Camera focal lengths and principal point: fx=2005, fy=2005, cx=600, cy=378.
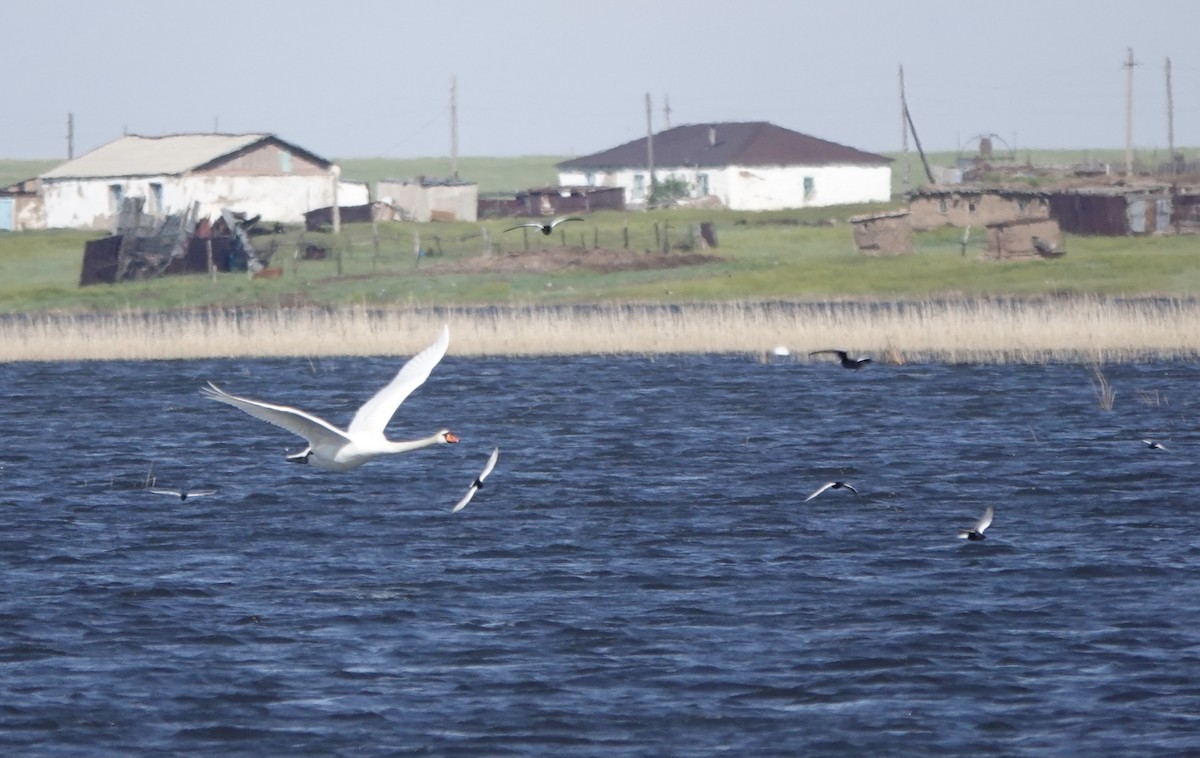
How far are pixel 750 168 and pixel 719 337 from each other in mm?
63656

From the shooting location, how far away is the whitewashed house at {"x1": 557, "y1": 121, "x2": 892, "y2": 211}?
336 ft

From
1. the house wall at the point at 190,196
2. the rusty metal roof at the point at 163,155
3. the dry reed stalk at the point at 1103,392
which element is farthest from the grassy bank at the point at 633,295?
the rusty metal roof at the point at 163,155

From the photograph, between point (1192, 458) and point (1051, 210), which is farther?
point (1051, 210)

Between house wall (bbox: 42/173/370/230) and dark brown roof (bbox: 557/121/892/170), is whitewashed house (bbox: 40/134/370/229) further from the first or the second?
dark brown roof (bbox: 557/121/892/170)

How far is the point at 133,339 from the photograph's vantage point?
134 feet

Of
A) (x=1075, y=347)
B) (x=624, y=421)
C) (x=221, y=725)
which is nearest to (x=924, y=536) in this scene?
(x=221, y=725)

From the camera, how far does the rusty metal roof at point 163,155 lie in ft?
274

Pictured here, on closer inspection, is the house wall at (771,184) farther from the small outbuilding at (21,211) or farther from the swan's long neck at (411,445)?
the swan's long neck at (411,445)

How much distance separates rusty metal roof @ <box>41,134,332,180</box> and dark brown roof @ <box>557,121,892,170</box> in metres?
24.7

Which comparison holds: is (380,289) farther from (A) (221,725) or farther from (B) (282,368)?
(A) (221,725)

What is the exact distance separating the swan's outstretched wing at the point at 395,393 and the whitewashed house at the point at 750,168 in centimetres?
8212

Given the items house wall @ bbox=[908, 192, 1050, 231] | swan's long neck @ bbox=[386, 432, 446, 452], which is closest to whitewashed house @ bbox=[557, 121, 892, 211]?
house wall @ bbox=[908, 192, 1050, 231]

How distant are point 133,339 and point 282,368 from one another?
10.6 ft

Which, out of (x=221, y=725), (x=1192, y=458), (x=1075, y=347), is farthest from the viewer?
(x=1075, y=347)
